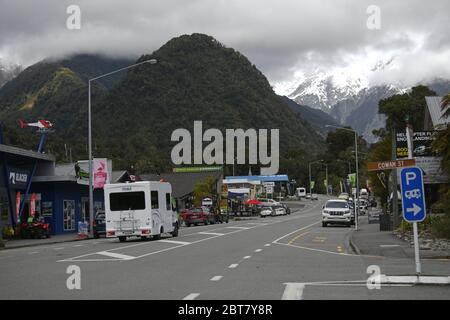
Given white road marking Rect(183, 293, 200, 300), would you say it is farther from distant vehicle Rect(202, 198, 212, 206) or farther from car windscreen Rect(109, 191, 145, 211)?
distant vehicle Rect(202, 198, 212, 206)

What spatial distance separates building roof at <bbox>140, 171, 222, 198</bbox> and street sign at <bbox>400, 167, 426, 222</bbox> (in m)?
71.0

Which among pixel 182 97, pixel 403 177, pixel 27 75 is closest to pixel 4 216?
pixel 403 177

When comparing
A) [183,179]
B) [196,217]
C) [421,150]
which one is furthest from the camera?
[183,179]

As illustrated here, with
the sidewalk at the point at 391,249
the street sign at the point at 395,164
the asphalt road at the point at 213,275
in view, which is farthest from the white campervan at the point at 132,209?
the street sign at the point at 395,164

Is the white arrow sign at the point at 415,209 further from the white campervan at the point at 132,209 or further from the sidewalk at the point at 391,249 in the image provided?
the white campervan at the point at 132,209

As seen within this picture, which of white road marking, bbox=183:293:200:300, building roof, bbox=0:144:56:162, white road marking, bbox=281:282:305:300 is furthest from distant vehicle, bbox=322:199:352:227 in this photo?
white road marking, bbox=183:293:200:300

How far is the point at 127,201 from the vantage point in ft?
95.7

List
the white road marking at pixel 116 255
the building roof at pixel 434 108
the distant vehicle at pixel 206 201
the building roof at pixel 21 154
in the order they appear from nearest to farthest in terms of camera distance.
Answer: the white road marking at pixel 116 255 → the building roof at pixel 21 154 → the building roof at pixel 434 108 → the distant vehicle at pixel 206 201

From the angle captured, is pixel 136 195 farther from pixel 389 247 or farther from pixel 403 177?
pixel 403 177

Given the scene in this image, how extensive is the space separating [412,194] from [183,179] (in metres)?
76.6

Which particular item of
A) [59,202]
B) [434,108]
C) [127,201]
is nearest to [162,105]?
[59,202]

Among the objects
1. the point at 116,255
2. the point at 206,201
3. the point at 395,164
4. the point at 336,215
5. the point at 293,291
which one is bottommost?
the point at 116,255

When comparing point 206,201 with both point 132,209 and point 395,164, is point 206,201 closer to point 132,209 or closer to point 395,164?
point 132,209

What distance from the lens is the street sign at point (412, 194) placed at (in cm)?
1417
